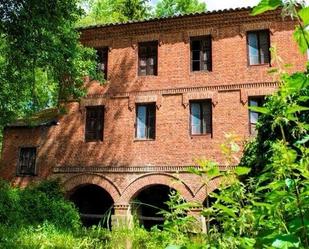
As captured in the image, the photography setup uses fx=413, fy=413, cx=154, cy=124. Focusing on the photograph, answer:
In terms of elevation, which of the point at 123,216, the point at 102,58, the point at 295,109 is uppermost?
the point at 102,58

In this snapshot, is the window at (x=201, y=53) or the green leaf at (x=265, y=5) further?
the window at (x=201, y=53)

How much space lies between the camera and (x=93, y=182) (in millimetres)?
18891

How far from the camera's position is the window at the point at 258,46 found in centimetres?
1809

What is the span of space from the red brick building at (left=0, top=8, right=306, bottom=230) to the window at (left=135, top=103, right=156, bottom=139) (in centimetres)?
5

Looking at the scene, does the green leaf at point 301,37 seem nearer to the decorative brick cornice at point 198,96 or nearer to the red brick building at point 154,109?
the red brick building at point 154,109

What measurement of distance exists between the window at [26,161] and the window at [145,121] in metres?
5.50

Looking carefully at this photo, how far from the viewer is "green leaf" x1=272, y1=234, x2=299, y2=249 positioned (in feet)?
4.60

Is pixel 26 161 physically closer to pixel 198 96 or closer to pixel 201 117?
pixel 201 117

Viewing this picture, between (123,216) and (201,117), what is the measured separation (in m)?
5.51

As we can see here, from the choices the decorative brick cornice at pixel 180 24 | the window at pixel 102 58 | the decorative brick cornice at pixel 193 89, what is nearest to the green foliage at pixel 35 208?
the decorative brick cornice at pixel 193 89

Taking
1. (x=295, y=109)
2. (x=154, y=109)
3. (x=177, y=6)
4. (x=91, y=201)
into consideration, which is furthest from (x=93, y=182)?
(x=177, y=6)

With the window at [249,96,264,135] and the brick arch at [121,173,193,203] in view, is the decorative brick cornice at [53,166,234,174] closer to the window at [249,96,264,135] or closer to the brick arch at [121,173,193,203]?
the brick arch at [121,173,193,203]

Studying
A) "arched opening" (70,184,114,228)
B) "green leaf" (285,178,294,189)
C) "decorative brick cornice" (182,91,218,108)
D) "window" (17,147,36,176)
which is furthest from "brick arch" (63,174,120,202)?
"green leaf" (285,178,294,189)

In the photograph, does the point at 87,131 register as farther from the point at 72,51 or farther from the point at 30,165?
the point at 72,51
